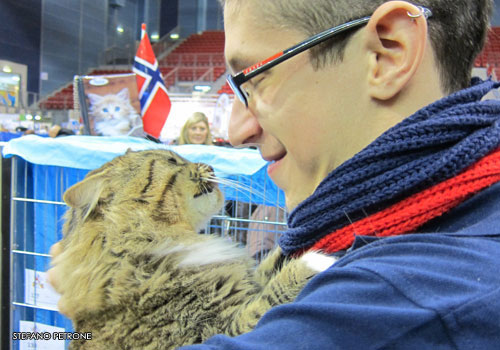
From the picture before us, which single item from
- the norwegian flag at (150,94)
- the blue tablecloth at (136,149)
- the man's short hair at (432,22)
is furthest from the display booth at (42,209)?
the man's short hair at (432,22)

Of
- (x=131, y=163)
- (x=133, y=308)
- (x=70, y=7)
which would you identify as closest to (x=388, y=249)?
(x=133, y=308)

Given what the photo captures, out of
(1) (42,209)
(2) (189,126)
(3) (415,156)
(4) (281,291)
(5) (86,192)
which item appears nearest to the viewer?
(3) (415,156)

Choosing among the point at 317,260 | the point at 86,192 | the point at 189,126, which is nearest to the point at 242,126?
the point at 317,260

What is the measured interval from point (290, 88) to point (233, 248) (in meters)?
0.87

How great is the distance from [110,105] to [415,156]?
9.67ft

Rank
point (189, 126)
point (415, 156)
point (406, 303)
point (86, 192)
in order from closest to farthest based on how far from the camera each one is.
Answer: point (406, 303)
point (415, 156)
point (86, 192)
point (189, 126)

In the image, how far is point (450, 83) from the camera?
0.74 meters

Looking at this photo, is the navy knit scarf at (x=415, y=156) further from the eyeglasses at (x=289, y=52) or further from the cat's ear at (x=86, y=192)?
the cat's ear at (x=86, y=192)

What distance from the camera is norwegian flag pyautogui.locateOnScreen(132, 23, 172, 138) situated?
3.66 m

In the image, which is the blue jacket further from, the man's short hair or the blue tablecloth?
the blue tablecloth

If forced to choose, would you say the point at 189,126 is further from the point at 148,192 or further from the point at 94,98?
the point at 148,192

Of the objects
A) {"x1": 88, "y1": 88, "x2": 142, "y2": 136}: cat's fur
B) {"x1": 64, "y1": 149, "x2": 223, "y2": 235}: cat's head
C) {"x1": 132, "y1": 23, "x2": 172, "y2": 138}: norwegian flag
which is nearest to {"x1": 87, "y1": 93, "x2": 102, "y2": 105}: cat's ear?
{"x1": 88, "y1": 88, "x2": 142, "y2": 136}: cat's fur

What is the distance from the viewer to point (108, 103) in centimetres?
313

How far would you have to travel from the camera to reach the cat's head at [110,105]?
3.10m
